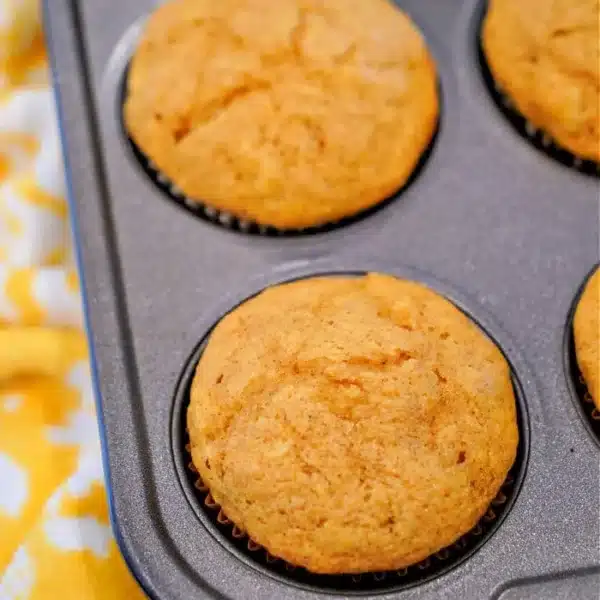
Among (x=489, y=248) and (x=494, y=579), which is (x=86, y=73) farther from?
(x=494, y=579)

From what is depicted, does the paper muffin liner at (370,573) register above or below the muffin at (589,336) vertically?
below

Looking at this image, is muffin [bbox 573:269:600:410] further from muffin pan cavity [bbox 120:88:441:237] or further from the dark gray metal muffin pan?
muffin pan cavity [bbox 120:88:441:237]

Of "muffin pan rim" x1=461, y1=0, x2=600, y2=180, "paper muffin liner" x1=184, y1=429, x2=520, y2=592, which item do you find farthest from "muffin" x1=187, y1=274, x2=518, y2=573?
"muffin pan rim" x1=461, y1=0, x2=600, y2=180

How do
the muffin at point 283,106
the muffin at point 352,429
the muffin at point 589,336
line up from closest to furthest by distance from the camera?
the muffin at point 352,429
the muffin at point 589,336
the muffin at point 283,106

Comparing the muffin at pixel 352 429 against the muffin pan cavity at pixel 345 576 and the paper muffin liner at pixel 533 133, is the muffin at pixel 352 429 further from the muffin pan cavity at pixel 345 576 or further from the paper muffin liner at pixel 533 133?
the paper muffin liner at pixel 533 133

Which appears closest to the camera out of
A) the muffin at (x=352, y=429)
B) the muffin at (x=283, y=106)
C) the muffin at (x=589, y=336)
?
the muffin at (x=352, y=429)

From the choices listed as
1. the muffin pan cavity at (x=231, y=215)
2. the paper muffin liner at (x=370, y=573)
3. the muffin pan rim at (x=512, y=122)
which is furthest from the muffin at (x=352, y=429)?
the muffin pan rim at (x=512, y=122)

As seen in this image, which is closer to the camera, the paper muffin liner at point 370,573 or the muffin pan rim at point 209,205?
the paper muffin liner at point 370,573
